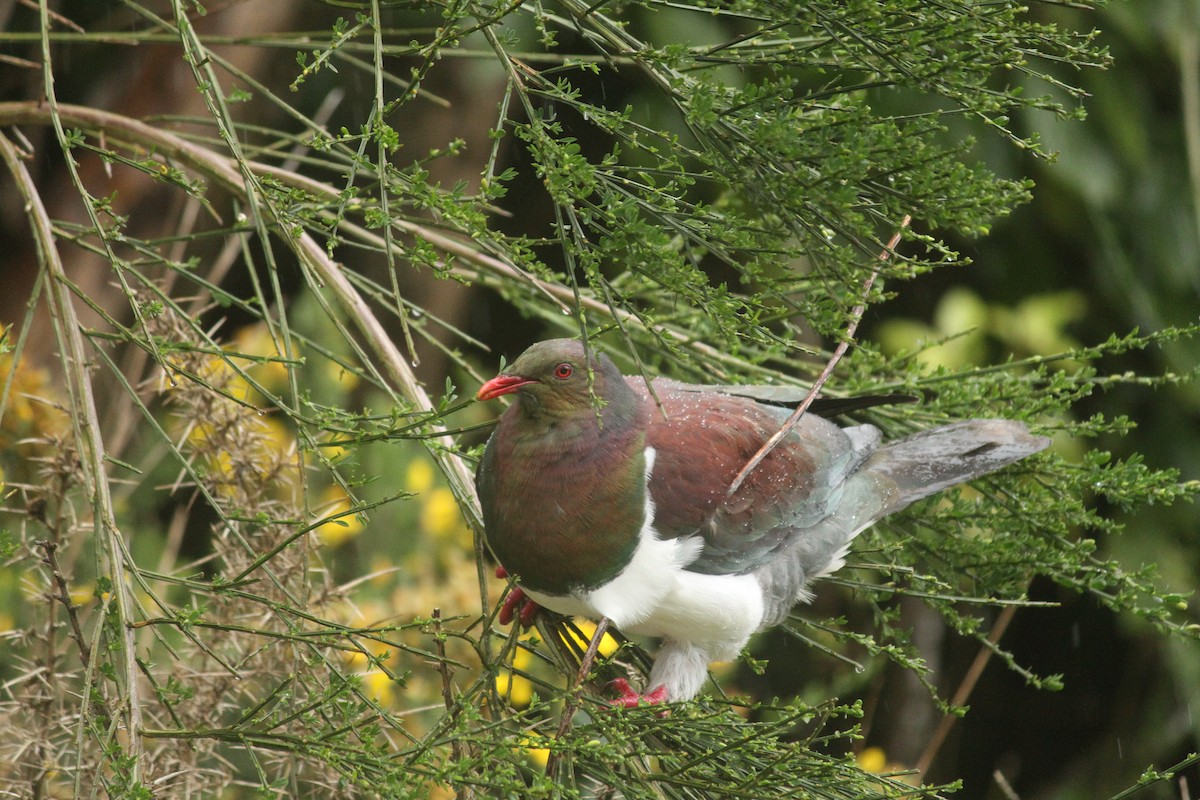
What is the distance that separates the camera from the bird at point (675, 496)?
1.96 m

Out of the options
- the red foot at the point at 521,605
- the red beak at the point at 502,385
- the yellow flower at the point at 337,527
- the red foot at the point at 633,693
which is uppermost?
the red beak at the point at 502,385

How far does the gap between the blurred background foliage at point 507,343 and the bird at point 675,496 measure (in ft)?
0.31

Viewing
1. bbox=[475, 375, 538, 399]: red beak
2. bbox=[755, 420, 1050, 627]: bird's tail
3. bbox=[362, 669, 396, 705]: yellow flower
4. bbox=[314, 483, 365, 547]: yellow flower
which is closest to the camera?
bbox=[475, 375, 538, 399]: red beak

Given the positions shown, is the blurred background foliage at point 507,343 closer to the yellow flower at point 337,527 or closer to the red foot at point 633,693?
the yellow flower at point 337,527

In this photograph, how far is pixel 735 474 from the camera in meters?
2.14

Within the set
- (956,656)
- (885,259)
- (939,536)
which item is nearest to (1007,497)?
(939,536)

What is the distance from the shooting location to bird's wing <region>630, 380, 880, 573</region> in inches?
82.0

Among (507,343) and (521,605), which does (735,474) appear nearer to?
(521,605)

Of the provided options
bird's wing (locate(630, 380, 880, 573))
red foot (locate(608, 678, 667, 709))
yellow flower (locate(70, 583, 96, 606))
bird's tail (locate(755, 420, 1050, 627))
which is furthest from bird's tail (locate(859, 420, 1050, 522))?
yellow flower (locate(70, 583, 96, 606))

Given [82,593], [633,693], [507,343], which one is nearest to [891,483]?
[633,693]

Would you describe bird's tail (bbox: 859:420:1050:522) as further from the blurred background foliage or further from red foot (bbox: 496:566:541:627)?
red foot (bbox: 496:566:541:627)

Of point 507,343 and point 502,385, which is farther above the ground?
point 502,385

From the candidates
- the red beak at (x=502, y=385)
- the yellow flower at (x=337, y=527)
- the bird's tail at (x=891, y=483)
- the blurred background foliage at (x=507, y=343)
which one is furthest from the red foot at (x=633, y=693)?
the yellow flower at (x=337, y=527)

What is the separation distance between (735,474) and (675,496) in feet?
0.46
